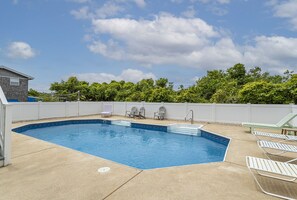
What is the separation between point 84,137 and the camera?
917cm

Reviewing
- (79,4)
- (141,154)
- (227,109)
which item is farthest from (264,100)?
(79,4)

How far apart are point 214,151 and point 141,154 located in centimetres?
273

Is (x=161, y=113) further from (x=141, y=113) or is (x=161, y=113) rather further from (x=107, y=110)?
(x=107, y=110)

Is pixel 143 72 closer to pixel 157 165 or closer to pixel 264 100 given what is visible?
pixel 264 100

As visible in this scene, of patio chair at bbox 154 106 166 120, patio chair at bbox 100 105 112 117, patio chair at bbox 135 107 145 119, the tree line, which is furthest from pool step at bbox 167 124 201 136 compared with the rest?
patio chair at bbox 100 105 112 117

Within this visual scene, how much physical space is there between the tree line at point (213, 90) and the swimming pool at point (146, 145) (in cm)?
506

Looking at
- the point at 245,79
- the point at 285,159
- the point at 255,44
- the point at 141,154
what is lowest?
the point at 141,154

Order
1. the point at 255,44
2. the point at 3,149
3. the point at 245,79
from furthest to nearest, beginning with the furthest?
the point at 245,79 → the point at 255,44 → the point at 3,149

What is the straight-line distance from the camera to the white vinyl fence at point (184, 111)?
31.1ft

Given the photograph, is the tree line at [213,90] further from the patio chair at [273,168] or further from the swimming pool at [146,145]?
the patio chair at [273,168]

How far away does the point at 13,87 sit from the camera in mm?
19750

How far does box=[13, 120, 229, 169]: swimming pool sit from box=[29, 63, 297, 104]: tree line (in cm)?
506

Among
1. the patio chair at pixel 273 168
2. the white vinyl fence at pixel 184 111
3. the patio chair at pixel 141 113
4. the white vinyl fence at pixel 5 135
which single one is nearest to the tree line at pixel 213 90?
the white vinyl fence at pixel 184 111

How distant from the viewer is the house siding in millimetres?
18859
